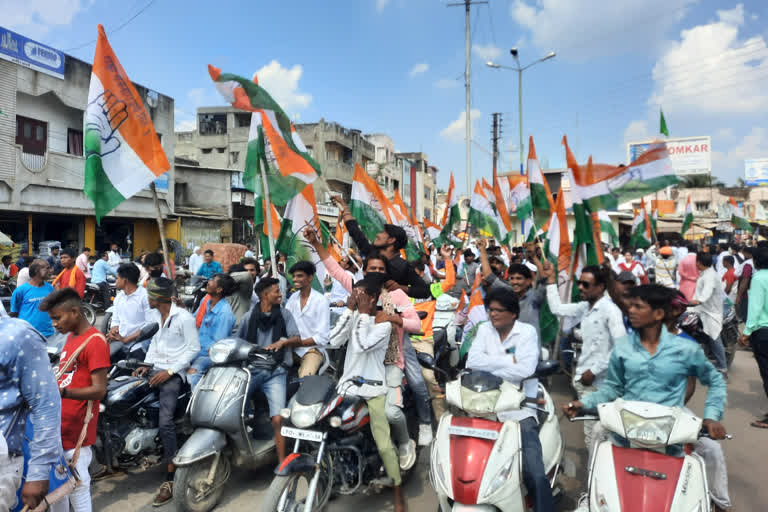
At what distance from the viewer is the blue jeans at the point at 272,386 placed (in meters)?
4.08

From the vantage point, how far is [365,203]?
8.47 metres

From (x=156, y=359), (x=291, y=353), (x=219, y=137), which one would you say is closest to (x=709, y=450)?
(x=291, y=353)

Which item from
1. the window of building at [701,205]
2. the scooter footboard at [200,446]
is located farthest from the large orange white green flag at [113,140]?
the window of building at [701,205]

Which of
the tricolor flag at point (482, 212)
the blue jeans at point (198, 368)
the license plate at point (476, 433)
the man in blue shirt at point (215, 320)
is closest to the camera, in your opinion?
the license plate at point (476, 433)

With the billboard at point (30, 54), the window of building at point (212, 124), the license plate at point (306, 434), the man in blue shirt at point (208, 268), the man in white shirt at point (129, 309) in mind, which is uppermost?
the window of building at point (212, 124)

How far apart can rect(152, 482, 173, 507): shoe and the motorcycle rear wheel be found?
0.32 metres

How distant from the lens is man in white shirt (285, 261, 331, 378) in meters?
4.50

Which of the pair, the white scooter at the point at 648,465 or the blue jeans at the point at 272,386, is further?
the blue jeans at the point at 272,386

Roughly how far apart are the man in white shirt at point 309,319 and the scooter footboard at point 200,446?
94cm

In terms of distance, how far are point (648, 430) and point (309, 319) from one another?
290cm

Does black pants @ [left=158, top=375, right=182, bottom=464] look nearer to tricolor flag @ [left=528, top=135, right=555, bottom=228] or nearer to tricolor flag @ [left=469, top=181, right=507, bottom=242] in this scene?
tricolor flag @ [left=528, top=135, right=555, bottom=228]

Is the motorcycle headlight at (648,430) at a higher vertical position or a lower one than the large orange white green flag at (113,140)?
lower

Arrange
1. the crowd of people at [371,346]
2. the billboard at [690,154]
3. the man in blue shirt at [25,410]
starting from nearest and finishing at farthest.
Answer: the man in blue shirt at [25,410] < the crowd of people at [371,346] < the billboard at [690,154]

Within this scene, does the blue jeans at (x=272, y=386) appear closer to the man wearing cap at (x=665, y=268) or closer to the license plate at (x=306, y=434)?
the license plate at (x=306, y=434)
